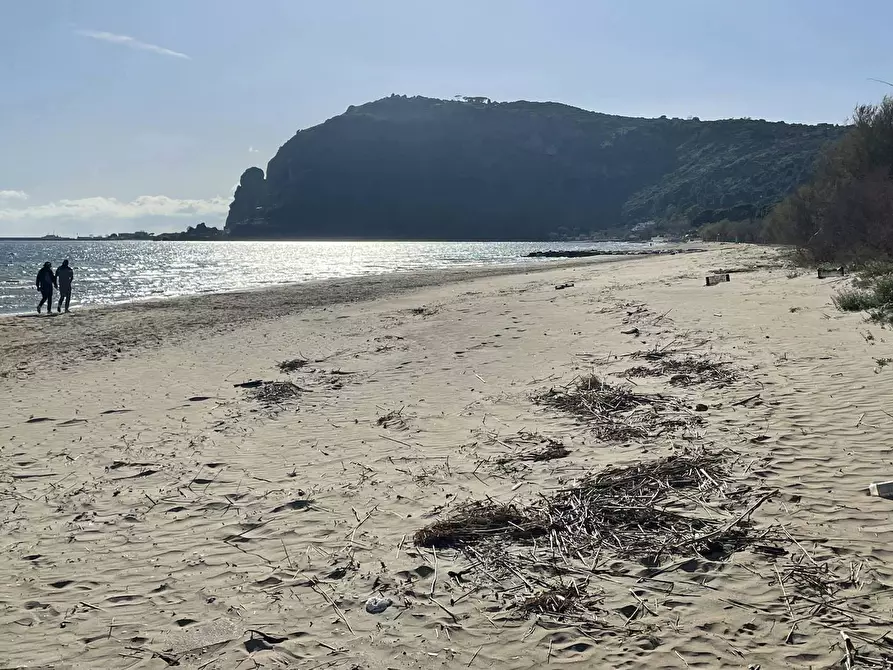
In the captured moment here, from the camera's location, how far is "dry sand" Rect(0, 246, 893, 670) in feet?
10.4

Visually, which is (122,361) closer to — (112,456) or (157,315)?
(112,456)

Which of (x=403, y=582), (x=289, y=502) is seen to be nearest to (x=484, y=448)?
(x=289, y=502)

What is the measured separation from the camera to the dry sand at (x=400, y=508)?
318 cm

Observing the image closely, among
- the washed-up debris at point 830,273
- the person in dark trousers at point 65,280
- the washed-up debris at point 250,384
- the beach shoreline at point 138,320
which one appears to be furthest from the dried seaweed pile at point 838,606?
the person in dark trousers at point 65,280

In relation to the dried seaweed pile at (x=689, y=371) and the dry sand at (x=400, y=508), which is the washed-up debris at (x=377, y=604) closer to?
the dry sand at (x=400, y=508)

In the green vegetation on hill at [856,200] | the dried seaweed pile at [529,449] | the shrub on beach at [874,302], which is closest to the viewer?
the dried seaweed pile at [529,449]

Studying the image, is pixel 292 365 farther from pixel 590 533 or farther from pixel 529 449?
pixel 590 533

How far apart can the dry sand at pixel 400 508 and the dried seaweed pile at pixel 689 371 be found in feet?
0.84

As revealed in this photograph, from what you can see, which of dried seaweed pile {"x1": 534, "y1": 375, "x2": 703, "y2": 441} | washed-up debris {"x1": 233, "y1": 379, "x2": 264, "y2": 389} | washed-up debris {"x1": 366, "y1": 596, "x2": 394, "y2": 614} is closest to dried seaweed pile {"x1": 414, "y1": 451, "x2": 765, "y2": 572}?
washed-up debris {"x1": 366, "y1": 596, "x2": 394, "y2": 614}

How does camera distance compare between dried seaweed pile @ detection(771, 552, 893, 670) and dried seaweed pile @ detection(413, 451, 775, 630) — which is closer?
dried seaweed pile @ detection(771, 552, 893, 670)

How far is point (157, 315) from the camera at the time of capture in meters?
23.6

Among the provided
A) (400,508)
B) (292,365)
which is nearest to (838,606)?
(400,508)

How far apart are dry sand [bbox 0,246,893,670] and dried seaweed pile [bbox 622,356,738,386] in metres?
0.26

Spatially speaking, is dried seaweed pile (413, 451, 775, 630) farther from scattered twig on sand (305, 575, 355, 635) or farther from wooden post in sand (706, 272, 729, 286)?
wooden post in sand (706, 272, 729, 286)
